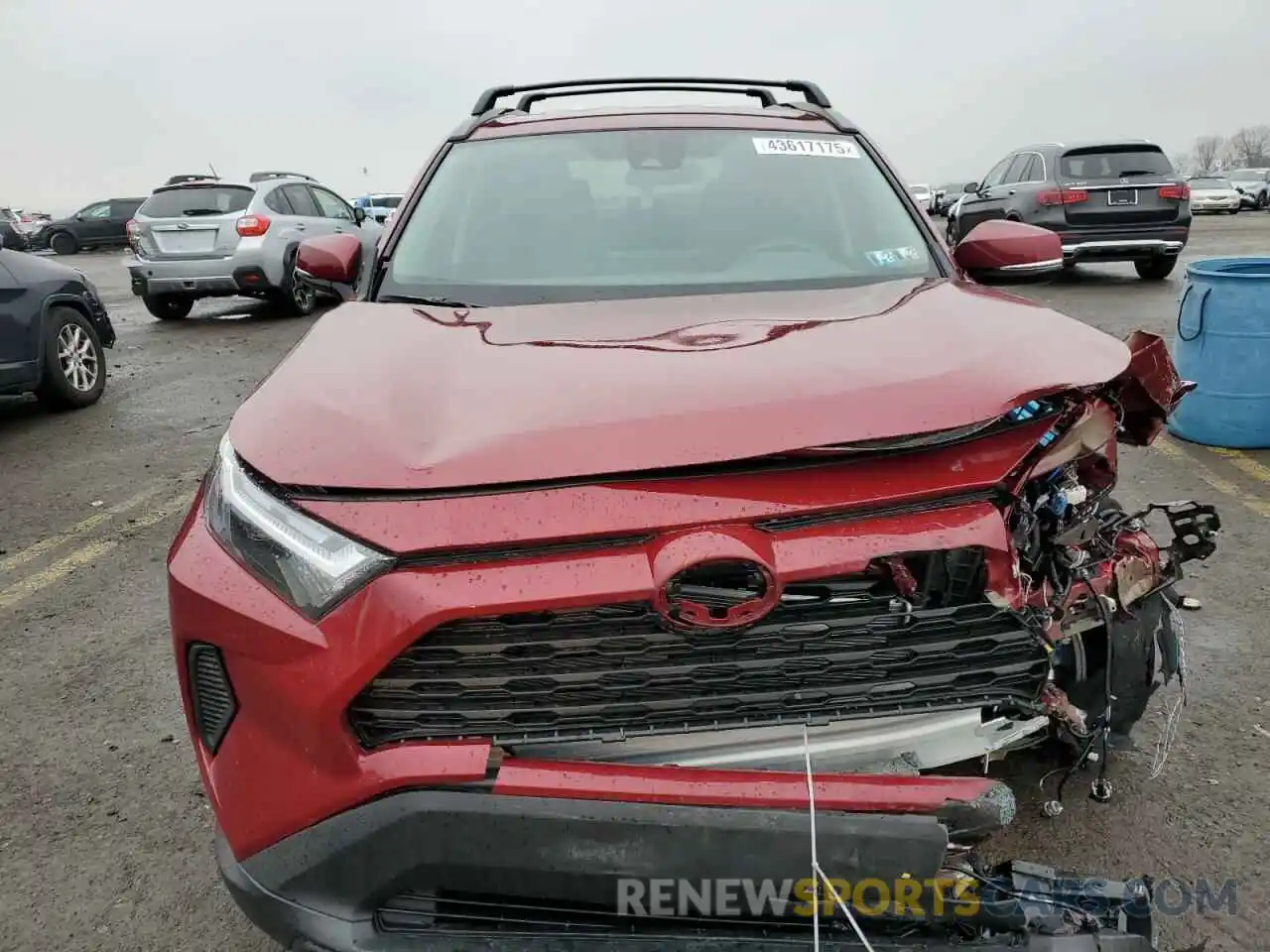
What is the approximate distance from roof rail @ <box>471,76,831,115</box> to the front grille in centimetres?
253

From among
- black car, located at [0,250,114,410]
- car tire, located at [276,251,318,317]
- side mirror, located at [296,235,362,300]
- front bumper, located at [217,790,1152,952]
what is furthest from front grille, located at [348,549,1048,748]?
car tire, located at [276,251,318,317]

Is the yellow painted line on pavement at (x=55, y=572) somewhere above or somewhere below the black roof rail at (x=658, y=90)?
below

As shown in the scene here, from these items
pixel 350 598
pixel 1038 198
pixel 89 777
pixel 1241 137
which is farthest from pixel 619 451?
pixel 1241 137

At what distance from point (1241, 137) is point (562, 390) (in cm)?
13302

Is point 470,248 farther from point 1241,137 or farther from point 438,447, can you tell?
point 1241,137

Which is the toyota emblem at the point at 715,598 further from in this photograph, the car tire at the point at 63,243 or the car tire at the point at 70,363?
the car tire at the point at 63,243

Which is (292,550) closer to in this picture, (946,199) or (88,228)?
(946,199)

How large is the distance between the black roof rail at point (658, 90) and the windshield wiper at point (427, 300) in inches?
55.5

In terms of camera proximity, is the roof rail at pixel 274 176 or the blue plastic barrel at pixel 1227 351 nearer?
the blue plastic barrel at pixel 1227 351

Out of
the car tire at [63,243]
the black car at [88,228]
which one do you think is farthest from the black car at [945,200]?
the car tire at [63,243]

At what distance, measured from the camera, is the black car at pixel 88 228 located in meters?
28.7

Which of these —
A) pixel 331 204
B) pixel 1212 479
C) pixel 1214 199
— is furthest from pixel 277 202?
pixel 1214 199

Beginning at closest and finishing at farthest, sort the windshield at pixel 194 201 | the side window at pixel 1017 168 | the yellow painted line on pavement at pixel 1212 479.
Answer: the yellow painted line on pavement at pixel 1212 479
the windshield at pixel 194 201
the side window at pixel 1017 168

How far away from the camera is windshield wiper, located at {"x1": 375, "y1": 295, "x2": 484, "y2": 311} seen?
95.3 inches
